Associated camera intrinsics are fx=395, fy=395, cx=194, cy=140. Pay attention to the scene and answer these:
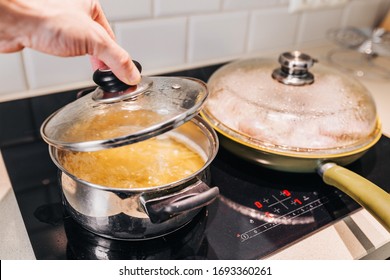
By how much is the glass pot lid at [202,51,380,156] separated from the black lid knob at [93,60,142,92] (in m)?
0.20

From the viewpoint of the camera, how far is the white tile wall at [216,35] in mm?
902

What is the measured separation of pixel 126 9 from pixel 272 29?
404mm

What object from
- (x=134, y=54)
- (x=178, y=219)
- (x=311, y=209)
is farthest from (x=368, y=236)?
(x=134, y=54)

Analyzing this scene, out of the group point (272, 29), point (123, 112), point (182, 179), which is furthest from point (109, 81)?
point (272, 29)

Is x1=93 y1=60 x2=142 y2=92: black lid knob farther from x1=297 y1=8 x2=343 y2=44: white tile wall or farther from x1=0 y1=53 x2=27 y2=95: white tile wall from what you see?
x1=297 y1=8 x2=343 y2=44: white tile wall

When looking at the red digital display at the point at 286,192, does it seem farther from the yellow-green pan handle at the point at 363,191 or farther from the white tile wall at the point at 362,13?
the white tile wall at the point at 362,13

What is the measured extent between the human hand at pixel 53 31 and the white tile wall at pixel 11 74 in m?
0.34

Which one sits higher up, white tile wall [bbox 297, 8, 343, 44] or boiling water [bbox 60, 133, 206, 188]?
white tile wall [bbox 297, 8, 343, 44]

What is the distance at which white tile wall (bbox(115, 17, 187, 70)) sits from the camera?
2.70 feet

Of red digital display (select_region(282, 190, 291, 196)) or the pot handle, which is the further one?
red digital display (select_region(282, 190, 291, 196))

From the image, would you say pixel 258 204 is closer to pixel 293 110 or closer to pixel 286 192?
pixel 286 192

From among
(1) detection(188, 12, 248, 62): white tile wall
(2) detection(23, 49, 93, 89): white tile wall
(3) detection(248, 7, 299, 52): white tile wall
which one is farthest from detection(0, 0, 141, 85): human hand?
(3) detection(248, 7, 299, 52): white tile wall
